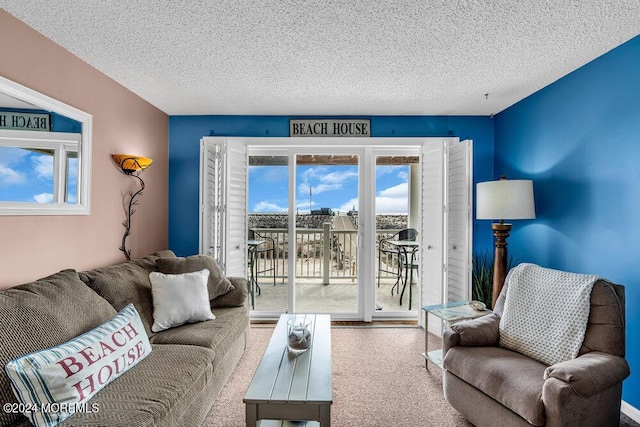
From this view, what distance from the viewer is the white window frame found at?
5.90 ft

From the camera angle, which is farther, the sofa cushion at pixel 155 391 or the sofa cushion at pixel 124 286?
the sofa cushion at pixel 124 286

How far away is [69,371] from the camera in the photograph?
1.34m

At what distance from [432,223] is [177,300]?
261 cm

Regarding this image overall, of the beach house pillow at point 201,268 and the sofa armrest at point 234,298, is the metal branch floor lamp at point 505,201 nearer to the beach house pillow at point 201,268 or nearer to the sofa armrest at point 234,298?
the sofa armrest at point 234,298

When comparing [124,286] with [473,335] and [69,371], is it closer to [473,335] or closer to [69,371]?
[69,371]

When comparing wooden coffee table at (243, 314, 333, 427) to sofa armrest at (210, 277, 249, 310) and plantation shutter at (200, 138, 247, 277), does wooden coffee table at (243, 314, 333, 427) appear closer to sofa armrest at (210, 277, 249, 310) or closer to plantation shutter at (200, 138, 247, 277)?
sofa armrest at (210, 277, 249, 310)

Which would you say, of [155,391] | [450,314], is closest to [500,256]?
[450,314]

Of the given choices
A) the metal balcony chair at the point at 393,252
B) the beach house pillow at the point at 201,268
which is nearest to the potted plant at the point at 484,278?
the metal balcony chair at the point at 393,252

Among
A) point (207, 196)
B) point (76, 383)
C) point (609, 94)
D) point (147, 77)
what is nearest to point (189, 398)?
point (76, 383)

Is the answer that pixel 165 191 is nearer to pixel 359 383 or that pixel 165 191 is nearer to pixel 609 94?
pixel 359 383

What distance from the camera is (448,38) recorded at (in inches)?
79.4

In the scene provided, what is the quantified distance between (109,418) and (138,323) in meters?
0.65

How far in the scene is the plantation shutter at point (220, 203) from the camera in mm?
3318

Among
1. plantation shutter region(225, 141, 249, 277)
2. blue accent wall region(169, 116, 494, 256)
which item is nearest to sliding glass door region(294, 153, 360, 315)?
blue accent wall region(169, 116, 494, 256)
